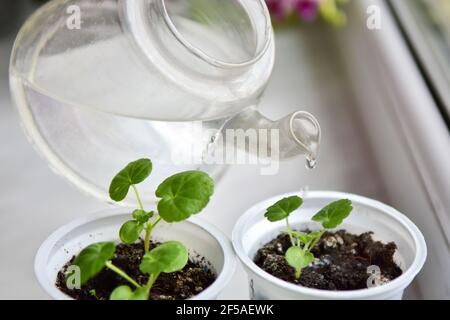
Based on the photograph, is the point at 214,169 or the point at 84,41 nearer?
the point at 84,41

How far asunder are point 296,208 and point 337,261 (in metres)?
0.07

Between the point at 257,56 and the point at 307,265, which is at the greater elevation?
the point at 257,56

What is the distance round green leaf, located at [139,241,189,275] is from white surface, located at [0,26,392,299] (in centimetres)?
17

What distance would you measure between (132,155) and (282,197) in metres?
0.19

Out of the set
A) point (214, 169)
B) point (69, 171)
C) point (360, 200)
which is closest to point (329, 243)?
point (360, 200)

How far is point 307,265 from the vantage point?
2.04 feet

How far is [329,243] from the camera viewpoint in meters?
0.68

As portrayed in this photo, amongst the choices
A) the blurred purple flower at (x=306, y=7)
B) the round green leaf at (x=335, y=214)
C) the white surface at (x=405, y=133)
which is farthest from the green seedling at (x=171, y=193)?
the blurred purple flower at (x=306, y=7)

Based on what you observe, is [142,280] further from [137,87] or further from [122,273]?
[137,87]

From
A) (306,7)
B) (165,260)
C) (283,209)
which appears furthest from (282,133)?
(306,7)

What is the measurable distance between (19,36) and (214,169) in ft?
0.82

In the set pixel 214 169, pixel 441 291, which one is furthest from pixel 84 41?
pixel 441 291

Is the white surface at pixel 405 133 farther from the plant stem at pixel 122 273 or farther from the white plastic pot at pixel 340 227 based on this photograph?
the plant stem at pixel 122 273

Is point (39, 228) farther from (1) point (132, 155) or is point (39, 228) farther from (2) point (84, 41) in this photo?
(2) point (84, 41)
